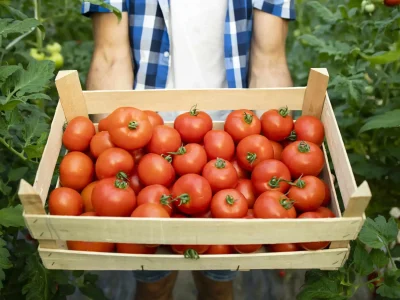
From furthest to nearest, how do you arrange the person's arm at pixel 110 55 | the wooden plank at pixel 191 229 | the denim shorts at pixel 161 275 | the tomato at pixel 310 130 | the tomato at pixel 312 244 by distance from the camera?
the denim shorts at pixel 161 275 < the person's arm at pixel 110 55 < the tomato at pixel 310 130 < the tomato at pixel 312 244 < the wooden plank at pixel 191 229

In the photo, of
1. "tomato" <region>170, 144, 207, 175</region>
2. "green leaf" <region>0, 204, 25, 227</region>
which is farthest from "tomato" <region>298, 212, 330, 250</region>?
"green leaf" <region>0, 204, 25, 227</region>

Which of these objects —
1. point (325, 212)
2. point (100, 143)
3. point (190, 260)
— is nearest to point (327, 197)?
point (325, 212)

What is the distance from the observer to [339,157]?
137 cm

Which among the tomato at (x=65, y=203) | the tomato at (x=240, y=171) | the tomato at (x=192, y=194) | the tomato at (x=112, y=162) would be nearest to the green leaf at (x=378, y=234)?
the tomato at (x=240, y=171)

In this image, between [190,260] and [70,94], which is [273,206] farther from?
[70,94]

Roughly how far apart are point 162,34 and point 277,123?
1.94 feet

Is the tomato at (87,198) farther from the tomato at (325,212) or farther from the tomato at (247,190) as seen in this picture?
the tomato at (325,212)

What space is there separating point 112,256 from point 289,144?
621mm

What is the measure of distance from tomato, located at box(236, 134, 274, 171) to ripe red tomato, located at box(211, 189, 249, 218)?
0.49 ft

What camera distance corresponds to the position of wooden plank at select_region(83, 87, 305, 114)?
159cm

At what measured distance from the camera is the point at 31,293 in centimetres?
168

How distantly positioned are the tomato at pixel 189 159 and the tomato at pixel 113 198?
0.18m

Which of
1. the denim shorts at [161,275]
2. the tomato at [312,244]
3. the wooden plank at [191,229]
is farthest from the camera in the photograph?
the denim shorts at [161,275]

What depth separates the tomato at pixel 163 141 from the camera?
1.48 metres
